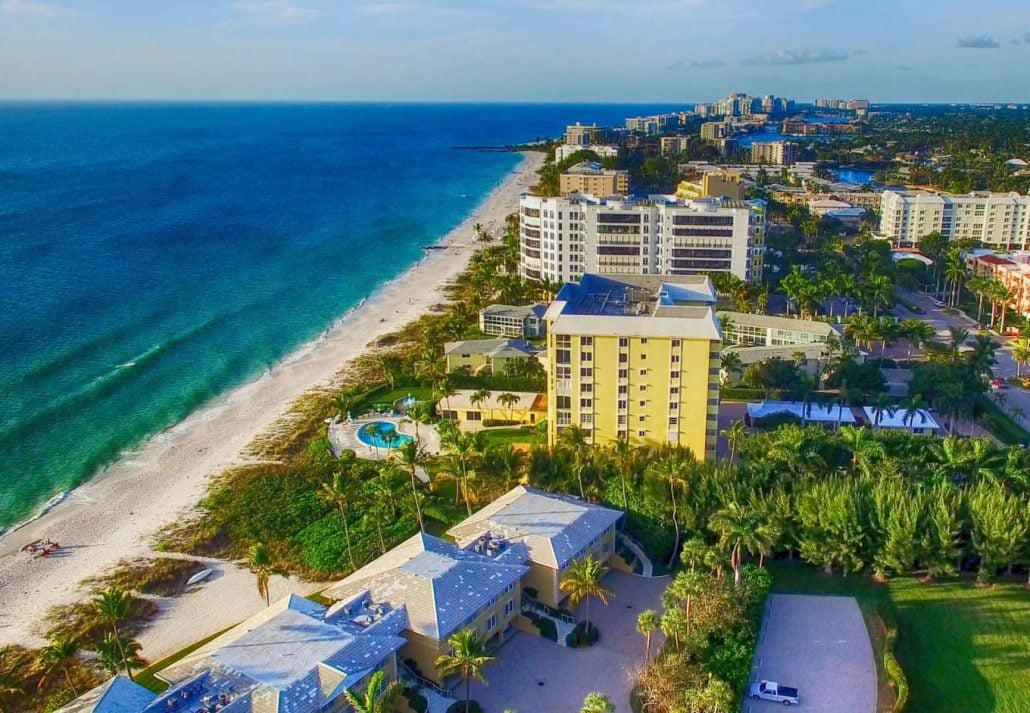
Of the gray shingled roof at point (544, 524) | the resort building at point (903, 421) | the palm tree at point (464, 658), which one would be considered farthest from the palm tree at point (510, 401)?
the palm tree at point (464, 658)

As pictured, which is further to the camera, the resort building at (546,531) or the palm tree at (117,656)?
the resort building at (546,531)

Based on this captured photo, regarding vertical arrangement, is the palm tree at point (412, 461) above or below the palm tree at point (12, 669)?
above

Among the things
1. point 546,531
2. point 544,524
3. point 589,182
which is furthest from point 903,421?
point 589,182

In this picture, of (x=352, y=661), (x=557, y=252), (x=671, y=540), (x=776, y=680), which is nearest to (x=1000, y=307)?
(x=557, y=252)

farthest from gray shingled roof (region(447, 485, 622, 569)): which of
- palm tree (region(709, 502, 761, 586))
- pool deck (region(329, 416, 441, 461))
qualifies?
pool deck (region(329, 416, 441, 461))

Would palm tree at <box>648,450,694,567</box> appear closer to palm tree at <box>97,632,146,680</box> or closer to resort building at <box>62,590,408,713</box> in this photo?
A: resort building at <box>62,590,408,713</box>

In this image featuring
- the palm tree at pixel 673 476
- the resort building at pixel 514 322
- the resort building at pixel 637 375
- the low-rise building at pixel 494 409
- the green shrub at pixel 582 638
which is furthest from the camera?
the resort building at pixel 514 322

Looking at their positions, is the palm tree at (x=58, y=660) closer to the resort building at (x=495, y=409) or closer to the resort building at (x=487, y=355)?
the resort building at (x=495, y=409)
